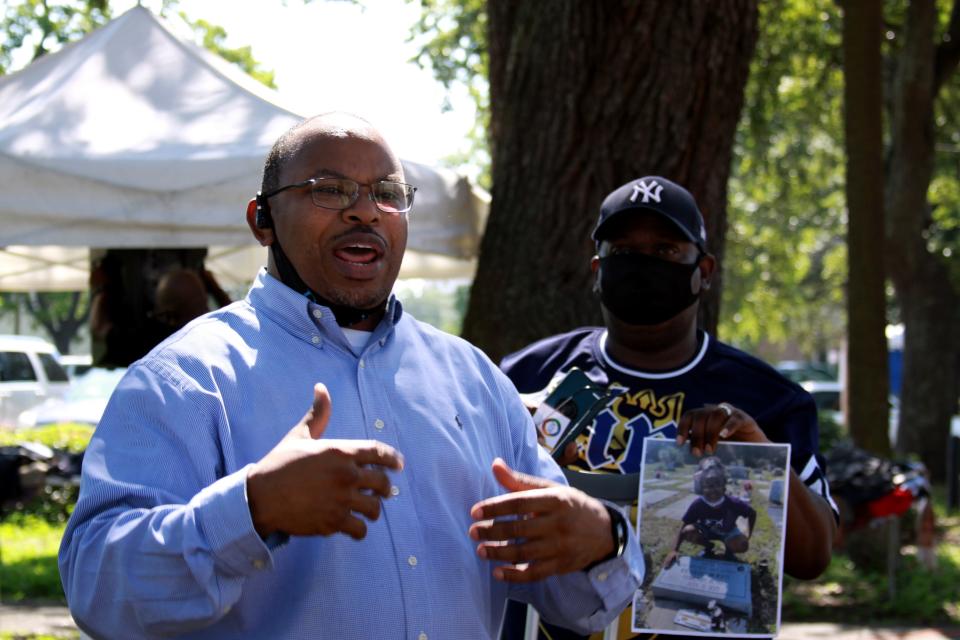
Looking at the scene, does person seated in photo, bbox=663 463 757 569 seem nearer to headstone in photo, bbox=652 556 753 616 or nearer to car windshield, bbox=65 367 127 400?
headstone in photo, bbox=652 556 753 616

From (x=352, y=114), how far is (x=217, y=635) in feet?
3.46

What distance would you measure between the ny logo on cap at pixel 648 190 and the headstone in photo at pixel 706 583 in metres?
1.00

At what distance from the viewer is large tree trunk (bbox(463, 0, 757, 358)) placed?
209 inches

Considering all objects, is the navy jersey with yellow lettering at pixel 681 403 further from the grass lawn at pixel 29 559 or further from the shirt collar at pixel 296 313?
the grass lawn at pixel 29 559

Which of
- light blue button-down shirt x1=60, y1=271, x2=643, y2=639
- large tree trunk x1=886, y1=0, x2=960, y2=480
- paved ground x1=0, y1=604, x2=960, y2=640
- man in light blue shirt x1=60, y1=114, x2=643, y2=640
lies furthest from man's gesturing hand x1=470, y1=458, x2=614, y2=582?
large tree trunk x1=886, y1=0, x2=960, y2=480

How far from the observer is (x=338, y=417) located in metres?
2.10

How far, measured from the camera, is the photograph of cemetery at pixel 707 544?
2.94m

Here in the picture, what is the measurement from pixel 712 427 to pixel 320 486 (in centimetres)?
138

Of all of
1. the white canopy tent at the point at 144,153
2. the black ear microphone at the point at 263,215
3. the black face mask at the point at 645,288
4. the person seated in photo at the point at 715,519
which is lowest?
the person seated in photo at the point at 715,519

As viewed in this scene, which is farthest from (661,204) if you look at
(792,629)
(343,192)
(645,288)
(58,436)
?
(58,436)

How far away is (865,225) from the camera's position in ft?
33.7

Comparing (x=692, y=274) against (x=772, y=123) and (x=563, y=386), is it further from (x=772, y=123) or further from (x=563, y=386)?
(x=772, y=123)

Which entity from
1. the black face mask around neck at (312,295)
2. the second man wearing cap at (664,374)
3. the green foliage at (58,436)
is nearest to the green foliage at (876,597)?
the second man wearing cap at (664,374)

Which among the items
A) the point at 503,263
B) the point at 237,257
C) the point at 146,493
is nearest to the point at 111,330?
the point at 237,257
